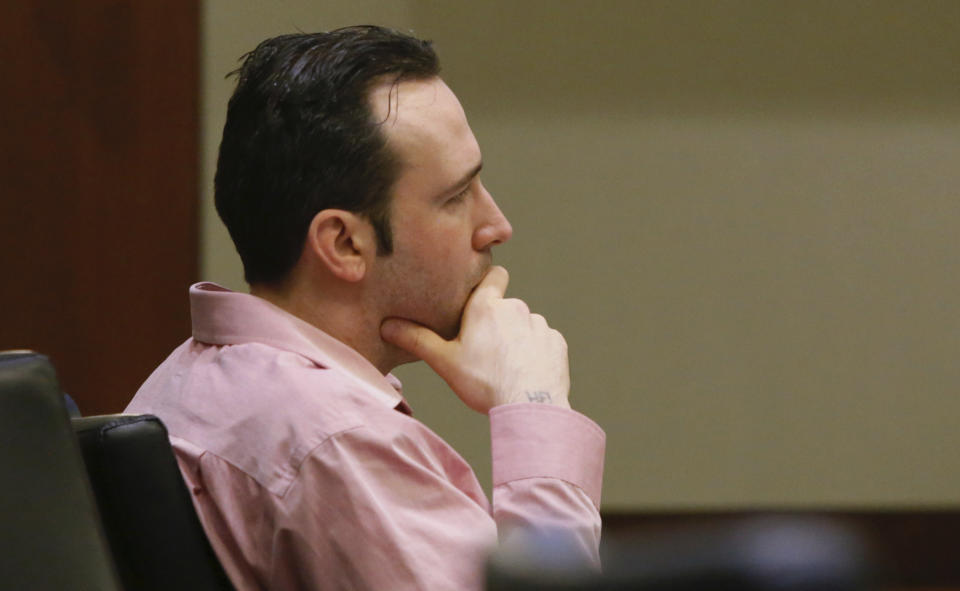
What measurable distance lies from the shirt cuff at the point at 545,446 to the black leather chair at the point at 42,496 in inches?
14.6

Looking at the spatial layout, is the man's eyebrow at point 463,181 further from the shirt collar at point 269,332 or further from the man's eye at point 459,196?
the shirt collar at point 269,332

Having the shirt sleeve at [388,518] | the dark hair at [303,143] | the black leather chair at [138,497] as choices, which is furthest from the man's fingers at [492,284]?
the black leather chair at [138,497]

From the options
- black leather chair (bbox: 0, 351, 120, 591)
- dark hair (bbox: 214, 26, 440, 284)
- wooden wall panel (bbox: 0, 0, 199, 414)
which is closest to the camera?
black leather chair (bbox: 0, 351, 120, 591)

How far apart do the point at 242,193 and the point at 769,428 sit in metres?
2.06

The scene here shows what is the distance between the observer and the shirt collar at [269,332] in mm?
1065

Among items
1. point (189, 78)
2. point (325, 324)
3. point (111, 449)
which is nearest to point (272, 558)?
point (111, 449)

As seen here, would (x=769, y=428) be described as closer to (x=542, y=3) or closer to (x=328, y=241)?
(x=542, y=3)

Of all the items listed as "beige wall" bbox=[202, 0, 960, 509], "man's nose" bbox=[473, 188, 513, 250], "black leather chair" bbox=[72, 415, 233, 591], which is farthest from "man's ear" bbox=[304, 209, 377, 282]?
"beige wall" bbox=[202, 0, 960, 509]

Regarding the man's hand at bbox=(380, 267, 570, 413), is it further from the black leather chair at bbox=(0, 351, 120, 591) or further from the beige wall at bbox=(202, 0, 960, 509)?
the beige wall at bbox=(202, 0, 960, 509)

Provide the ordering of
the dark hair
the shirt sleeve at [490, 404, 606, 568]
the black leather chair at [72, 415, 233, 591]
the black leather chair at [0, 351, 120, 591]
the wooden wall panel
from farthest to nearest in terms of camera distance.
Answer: the wooden wall panel, the dark hair, the shirt sleeve at [490, 404, 606, 568], the black leather chair at [72, 415, 233, 591], the black leather chair at [0, 351, 120, 591]

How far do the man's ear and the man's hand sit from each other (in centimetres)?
7

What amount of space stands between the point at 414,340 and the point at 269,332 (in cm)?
15

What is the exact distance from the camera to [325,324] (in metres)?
1.13

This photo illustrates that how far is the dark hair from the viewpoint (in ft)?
3.61
